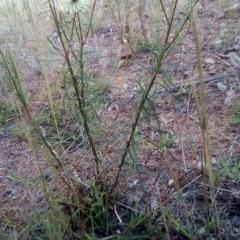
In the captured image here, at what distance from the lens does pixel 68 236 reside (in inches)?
63.3

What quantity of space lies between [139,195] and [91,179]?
205mm

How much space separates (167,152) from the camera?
1.74 meters

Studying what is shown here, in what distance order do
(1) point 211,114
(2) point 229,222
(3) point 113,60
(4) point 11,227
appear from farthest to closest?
(3) point 113,60 < (1) point 211,114 < (4) point 11,227 < (2) point 229,222

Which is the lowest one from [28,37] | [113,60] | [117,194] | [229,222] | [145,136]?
[229,222]

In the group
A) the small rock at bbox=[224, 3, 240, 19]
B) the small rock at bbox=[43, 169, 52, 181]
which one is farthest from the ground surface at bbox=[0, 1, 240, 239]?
the small rock at bbox=[224, 3, 240, 19]

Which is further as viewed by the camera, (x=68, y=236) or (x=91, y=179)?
(x=91, y=179)

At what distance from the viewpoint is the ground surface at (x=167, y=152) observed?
66.6 inches

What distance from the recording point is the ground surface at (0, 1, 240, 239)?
169 centimetres

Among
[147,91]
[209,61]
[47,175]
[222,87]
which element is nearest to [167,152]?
[147,91]

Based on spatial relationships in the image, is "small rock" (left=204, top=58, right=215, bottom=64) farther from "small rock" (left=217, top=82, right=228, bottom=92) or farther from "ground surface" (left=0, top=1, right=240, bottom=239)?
"small rock" (left=217, top=82, right=228, bottom=92)

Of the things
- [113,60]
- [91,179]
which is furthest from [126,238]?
[113,60]

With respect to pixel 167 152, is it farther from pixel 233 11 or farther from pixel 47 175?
pixel 233 11

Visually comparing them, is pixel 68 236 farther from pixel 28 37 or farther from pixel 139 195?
pixel 28 37

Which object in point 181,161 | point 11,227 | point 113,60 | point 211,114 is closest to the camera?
point 11,227
